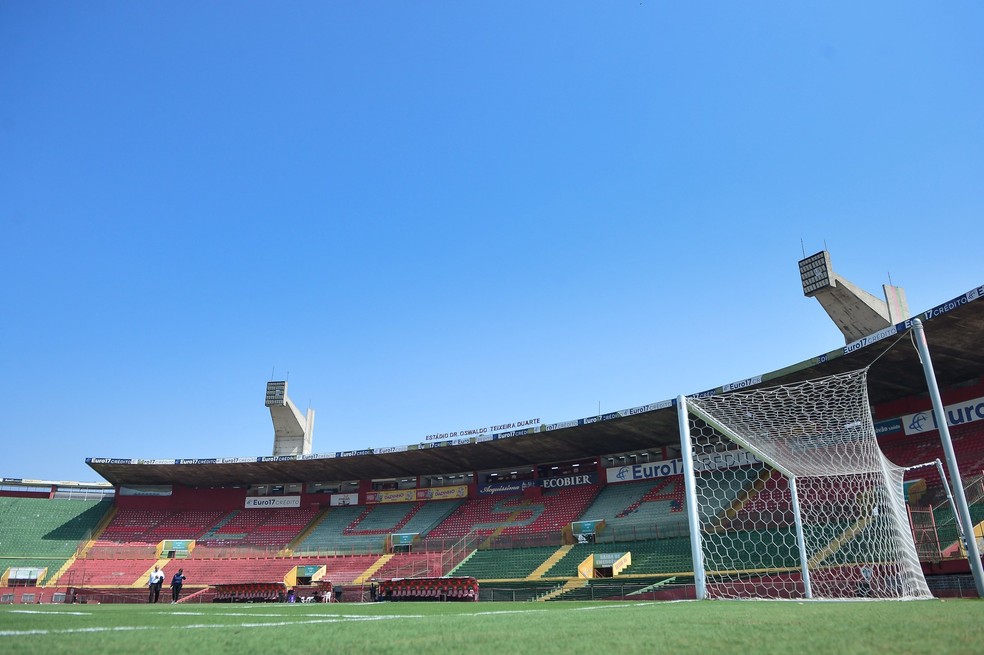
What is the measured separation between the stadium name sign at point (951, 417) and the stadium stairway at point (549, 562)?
50.6 ft

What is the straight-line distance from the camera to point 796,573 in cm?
1798

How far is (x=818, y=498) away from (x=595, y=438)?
13576 mm

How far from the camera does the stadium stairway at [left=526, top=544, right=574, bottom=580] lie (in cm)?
2720

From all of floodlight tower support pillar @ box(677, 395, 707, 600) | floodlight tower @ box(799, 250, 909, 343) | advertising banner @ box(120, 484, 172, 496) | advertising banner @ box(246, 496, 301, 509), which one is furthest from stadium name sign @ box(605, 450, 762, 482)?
advertising banner @ box(120, 484, 172, 496)

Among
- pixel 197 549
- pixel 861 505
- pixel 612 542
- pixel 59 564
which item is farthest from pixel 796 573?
pixel 59 564

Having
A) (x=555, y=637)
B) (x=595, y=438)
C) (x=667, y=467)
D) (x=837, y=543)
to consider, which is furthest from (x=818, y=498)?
(x=555, y=637)

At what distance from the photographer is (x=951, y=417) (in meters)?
24.4

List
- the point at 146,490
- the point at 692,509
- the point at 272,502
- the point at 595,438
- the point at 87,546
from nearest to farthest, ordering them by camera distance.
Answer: the point at 692,509, the point at 595,438, the point at 87,546, the point at 272,502, the point at 146,490

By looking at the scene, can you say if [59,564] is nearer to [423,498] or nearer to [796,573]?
[423,498]

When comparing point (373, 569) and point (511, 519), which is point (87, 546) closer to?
point (373, 569)

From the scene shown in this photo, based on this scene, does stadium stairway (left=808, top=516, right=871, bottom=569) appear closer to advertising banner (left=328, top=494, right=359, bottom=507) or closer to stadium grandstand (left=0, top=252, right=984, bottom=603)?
stadium grandstand (left=0, top=252, right=984, bottom=603)

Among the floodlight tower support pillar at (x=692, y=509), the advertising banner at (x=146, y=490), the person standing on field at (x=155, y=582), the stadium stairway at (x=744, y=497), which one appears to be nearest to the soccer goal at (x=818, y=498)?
the floodlight tower support pillar at (x=692, y=509)

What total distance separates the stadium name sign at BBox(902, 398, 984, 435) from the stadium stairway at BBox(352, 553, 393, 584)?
25.7 m

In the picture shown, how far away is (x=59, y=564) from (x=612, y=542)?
32.2m
